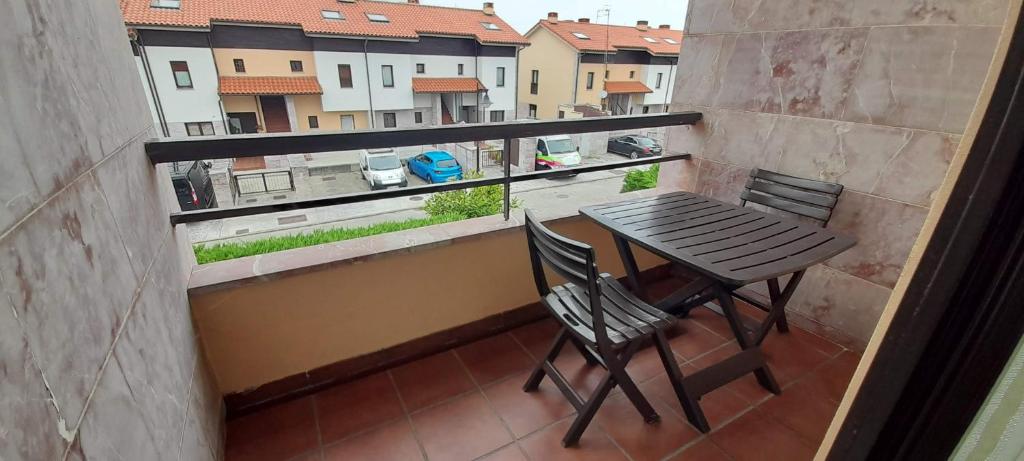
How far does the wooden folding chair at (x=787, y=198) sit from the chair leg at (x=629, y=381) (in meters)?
0.66

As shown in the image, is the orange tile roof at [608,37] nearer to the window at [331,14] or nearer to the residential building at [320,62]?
the residential building at [320,62]

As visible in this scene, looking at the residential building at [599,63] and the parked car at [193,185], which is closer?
the parked car at [193,185]

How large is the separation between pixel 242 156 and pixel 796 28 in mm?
2484

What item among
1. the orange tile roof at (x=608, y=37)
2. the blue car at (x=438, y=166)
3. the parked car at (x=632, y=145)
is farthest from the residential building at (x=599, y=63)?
the blue car at (x=438, y=166)

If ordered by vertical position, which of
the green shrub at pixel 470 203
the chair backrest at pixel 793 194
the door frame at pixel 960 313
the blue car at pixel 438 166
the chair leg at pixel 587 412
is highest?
the door frame at pixel 960 313

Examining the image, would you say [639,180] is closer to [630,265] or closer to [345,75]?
[630,265]

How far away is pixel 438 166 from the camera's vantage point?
11391mm

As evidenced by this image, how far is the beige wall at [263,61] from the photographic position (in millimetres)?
9977

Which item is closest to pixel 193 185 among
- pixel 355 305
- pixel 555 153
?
pixel 355 305

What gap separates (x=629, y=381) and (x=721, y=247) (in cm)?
62

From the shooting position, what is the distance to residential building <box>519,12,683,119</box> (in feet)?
57.0

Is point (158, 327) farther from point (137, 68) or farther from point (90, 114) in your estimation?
point (137, 68)

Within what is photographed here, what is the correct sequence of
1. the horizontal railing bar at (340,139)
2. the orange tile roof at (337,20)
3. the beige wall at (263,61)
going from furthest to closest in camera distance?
the beige wall at (263,61) → the orange tile roof at (337,20) → the horizontal railing bar at (340,139)

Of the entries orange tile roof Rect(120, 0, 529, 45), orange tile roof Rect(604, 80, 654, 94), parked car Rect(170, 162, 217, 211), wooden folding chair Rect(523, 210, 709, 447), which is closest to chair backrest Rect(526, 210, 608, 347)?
wooden folding chair Rect(523, 210, 709, 447)
